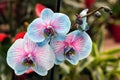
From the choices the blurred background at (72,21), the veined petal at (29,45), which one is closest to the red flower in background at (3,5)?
the blurred background at (72,21)

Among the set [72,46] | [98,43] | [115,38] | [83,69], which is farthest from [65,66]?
[115,38]

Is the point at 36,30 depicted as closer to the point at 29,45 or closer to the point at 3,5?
the point at 29,45

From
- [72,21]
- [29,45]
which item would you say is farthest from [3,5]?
[29,45]

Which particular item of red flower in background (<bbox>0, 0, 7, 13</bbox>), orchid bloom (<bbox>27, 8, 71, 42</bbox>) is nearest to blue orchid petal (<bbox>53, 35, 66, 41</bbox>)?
orchid bloom (<bbox>27, 8, 71, 42</bbox>)

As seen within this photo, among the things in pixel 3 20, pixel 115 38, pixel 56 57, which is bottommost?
pixel 115 38

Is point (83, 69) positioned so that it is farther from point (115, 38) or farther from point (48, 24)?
point (115, 38)

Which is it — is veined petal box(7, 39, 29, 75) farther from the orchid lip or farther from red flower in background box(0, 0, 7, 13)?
red flower in background box(0, 0, 7, 13)

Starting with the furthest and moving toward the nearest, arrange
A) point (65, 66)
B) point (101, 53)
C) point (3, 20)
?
point (3, 20) < point (101, 53) < point (65, 66)
